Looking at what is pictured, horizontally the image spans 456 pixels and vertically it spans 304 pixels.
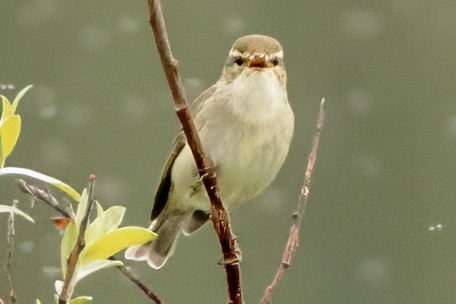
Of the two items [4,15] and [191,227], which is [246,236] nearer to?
[191,227]

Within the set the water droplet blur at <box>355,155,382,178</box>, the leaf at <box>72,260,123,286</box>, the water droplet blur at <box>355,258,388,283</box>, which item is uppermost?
the water droplet blur at <box>355,155,382,178</box>

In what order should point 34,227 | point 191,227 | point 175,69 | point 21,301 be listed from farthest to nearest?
point 191,227, point 21,301, point 34,227, point 175,69

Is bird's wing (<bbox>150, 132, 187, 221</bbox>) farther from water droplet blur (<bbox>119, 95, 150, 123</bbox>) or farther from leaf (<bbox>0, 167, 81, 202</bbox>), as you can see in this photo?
leaf (<bbox>0, 167, 81, 202</bbox>)

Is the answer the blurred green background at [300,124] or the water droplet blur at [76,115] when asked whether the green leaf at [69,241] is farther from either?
the water droplet blur at [76,115]

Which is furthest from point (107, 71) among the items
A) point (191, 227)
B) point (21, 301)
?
point (21, 301)

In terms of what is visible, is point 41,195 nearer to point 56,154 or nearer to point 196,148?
point 196,148

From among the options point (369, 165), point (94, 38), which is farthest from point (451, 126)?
point (94, 38)

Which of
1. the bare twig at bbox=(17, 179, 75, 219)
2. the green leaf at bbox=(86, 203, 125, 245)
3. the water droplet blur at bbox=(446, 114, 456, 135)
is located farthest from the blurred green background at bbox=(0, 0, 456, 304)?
the bare twig at bbox=(17, 179, 75, 219)
